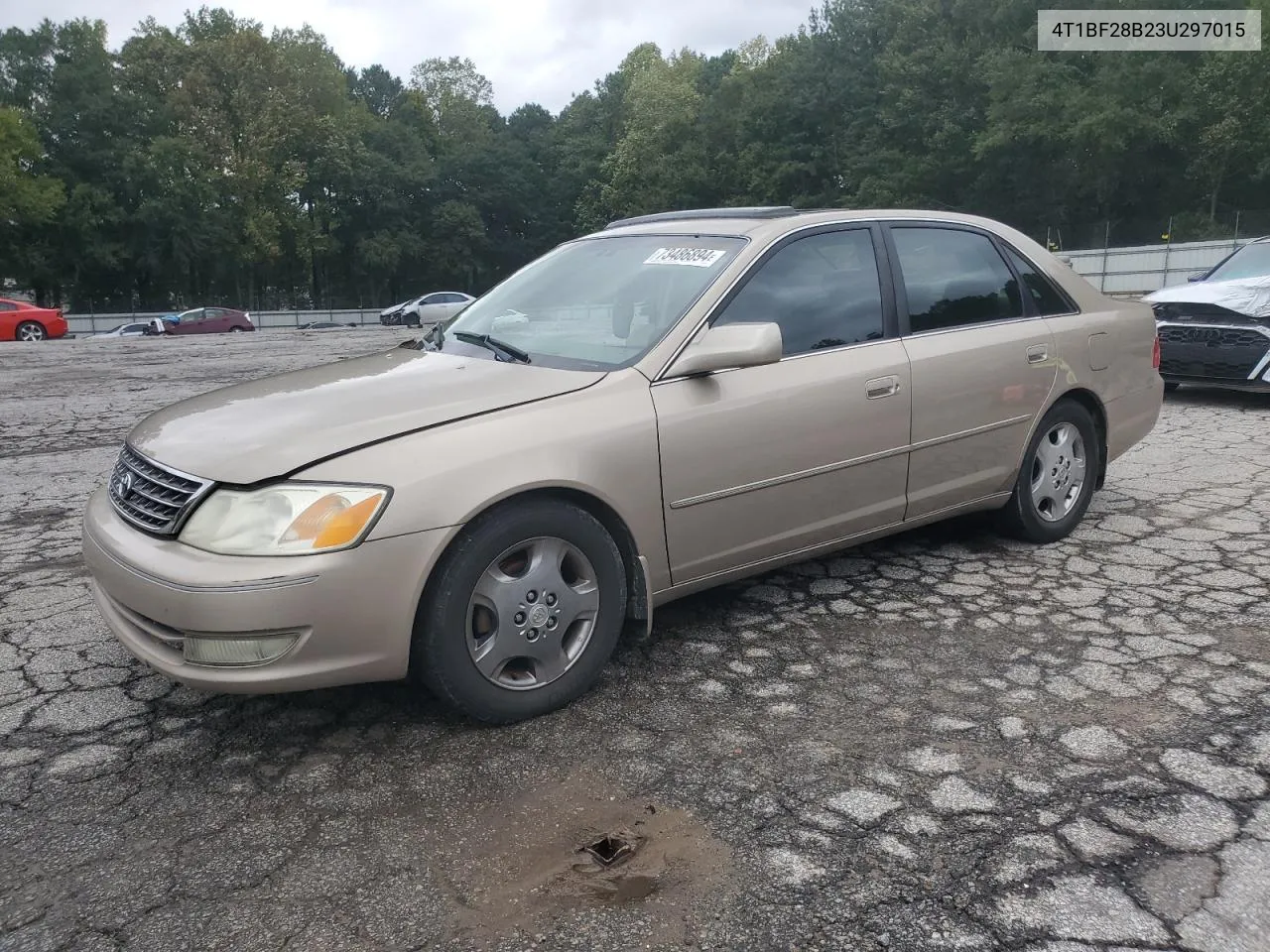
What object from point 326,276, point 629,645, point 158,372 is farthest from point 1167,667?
point 326,276

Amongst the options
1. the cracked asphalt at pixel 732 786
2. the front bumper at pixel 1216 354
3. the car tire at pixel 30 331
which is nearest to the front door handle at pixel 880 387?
the cracked asphalt at pixel 732 786

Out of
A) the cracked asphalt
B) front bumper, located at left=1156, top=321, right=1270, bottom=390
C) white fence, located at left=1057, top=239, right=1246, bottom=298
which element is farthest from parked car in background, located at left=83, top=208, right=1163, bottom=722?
white fence, located at left=1057, top=239, right=1246, bottom=298

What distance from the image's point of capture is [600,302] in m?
3.80

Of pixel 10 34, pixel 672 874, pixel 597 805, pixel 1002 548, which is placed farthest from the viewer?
pixel 10 34

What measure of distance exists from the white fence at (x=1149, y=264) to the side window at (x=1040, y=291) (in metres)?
24.6

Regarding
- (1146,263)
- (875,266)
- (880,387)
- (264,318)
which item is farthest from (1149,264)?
(264,318)

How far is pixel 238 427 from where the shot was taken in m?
3.06

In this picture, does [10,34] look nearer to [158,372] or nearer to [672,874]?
[158,372]

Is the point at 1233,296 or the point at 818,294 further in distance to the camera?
the point at 1233,296

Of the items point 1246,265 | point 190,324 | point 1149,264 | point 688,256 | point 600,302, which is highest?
point 688,256

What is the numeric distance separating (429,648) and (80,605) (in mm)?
2208

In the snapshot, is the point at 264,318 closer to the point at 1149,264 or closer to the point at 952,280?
the point at 1149,264

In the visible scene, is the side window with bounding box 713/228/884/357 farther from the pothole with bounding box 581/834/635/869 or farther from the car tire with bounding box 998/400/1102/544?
the pothole with bounding box 581/834/635/869

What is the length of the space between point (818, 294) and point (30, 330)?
30351 mm
